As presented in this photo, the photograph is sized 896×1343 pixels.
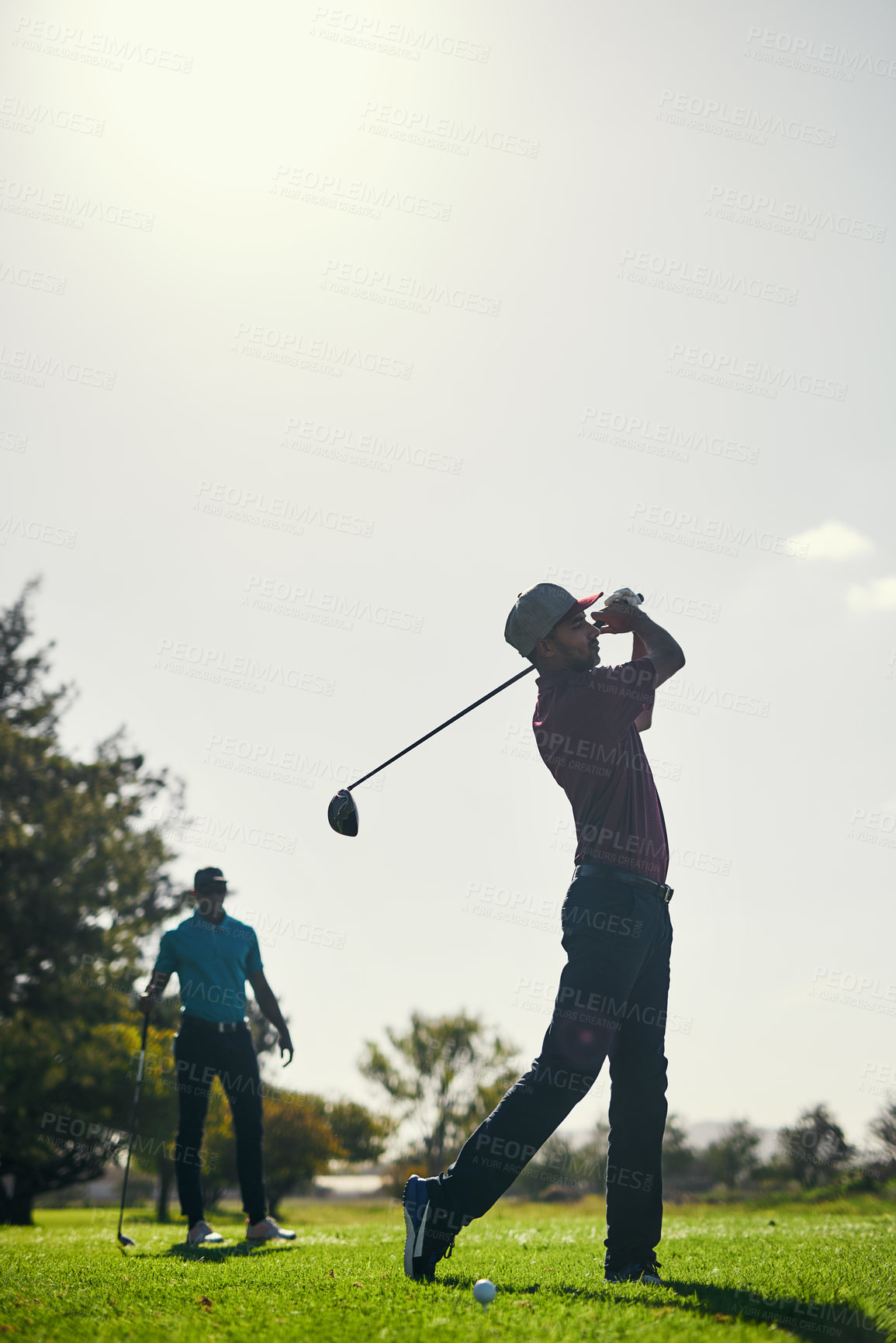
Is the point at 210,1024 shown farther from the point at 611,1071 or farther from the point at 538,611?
the point at 538,611

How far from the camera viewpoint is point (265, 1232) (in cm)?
664

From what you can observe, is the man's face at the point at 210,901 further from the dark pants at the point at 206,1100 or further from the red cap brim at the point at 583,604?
the red cap brim at the point at 583,604

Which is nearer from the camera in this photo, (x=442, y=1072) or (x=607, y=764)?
(x=607, y=764)

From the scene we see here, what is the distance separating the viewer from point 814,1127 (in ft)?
79.3

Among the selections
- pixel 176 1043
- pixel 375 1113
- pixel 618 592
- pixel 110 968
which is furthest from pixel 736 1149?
pixel 618 592

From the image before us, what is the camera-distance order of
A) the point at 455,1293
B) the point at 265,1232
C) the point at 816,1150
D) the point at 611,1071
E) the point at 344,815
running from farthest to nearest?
the point at 816,1150 < the point at 265,1232 < the point at 344,815 < the point at 611,1071 < the point at 455,1293

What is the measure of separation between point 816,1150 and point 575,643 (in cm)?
2396

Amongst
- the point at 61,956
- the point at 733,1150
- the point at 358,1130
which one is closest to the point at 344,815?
the point at 61,956

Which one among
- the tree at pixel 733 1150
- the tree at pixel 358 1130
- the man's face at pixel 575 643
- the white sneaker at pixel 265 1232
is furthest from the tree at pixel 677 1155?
the man's face at pixel 575 643

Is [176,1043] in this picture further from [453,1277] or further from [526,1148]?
[526,1148]

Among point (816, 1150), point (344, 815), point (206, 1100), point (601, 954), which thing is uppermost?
point (344, 815)

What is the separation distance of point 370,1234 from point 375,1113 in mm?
36433

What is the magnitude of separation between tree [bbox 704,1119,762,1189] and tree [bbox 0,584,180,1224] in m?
24.8

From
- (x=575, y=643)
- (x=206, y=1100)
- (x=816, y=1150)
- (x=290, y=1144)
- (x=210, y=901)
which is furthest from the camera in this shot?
(x=290, y=1144)
